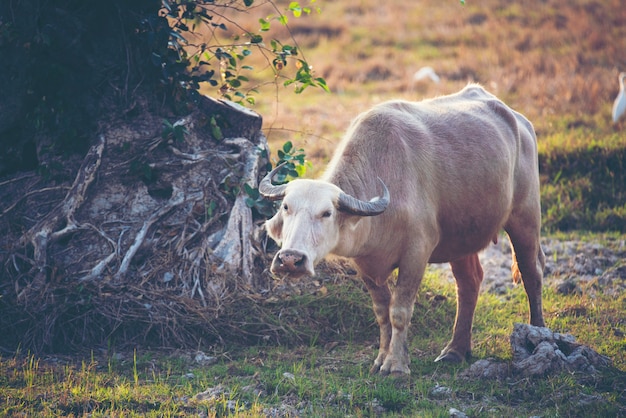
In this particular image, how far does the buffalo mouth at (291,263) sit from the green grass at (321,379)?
86 centimetres

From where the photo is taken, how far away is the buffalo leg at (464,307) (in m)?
5.67

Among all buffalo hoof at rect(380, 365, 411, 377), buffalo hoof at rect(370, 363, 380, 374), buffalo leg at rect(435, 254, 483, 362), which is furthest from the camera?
buffalo leg at rect(435, 254, 483, 362)

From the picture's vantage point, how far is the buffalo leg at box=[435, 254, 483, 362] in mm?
5672

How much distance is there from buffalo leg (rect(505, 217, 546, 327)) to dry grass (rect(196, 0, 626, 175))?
361 cm

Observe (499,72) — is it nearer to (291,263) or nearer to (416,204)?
(416,204)

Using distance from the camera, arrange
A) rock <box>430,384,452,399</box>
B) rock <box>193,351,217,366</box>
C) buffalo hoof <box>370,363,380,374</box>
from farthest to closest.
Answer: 1. rock <box>193,351,217,366</box>
2. buffalo hoof <box>370,363,380,374</box>
3. rock <box>430,384,452,399</box>

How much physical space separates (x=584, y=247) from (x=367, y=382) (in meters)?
3.71

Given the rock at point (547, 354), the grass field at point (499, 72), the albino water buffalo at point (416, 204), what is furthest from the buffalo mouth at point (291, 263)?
the grass field at point (499, 72)

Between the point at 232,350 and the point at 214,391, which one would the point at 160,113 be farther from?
the point at 214,391

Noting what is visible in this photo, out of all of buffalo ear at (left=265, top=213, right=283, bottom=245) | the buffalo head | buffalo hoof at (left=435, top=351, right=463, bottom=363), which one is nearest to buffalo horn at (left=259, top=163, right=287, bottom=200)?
the buffalo head

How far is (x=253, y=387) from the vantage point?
4930 millimetres

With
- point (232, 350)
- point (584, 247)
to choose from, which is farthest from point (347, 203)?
point (584, 247)

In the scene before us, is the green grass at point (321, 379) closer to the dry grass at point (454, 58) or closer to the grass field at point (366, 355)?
the grass field at point (366, 355)

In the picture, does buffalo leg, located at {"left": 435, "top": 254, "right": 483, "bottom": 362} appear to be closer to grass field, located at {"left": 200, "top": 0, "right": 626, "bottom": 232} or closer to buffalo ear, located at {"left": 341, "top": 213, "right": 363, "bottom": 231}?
buffalo ear, located at {"left": 341, "top": 213, "right": 363, "bottom": 231}
